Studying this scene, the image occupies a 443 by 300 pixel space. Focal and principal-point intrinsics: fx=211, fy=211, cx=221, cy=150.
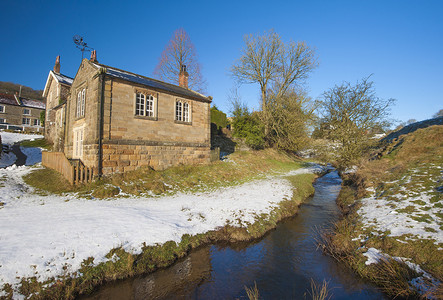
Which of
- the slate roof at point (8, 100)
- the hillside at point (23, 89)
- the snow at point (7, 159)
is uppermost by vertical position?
the hillside at point (23, 89)

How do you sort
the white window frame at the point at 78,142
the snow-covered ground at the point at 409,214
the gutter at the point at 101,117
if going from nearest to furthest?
the snow-covered ground at the point at 409,214, the gutter at the point at 101,117, the white window frame at the point at 78,142

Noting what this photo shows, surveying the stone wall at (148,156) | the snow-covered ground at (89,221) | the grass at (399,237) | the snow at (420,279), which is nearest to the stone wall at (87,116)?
the stone wall at (148,156)

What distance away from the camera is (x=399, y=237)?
6270 mm

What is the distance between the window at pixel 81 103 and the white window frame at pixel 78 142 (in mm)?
1127

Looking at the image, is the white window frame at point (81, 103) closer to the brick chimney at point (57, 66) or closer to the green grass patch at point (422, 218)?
the green grass patch at point (422, 218)

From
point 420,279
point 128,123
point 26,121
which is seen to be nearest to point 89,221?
point 128,123

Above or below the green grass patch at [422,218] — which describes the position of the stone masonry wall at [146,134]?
above

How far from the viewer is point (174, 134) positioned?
16406 mm

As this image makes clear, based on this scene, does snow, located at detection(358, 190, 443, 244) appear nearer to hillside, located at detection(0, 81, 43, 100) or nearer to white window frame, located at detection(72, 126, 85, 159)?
white window frame, located at detection(72, 126, 85, 159)

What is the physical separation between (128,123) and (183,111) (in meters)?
4.89

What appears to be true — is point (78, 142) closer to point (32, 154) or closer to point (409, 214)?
point (32, 154)

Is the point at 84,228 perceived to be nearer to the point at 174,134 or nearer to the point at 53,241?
the point at 53,241

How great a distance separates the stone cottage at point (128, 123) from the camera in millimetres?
12875

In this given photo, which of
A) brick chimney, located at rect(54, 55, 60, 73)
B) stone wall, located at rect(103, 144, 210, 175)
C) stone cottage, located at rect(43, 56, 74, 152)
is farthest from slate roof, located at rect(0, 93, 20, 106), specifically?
stone wall, located at rect(103, 144, 210, 175)
